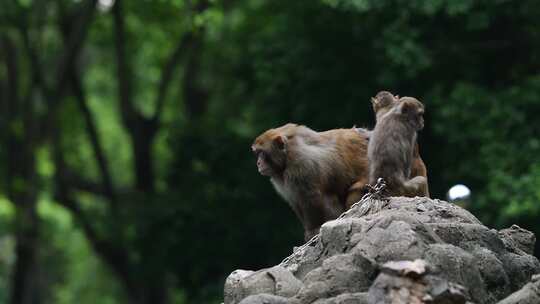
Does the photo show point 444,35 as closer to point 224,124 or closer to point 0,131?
point 224,124

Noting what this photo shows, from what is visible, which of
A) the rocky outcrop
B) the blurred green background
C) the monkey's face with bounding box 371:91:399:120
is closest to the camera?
the rocky outcrop

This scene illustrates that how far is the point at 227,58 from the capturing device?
23.2m

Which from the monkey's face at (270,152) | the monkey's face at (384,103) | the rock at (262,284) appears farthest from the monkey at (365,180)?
the rock at (262,284)

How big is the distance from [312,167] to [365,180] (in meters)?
0.48

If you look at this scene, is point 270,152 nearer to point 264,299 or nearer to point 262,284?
point 262,284

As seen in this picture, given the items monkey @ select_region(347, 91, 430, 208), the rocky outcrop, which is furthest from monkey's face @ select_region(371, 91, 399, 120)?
the rocky outcrop

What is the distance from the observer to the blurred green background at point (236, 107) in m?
17.1

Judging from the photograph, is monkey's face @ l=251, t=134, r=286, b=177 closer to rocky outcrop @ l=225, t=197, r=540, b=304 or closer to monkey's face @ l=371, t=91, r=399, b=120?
monkey's face @ l=371, t=91, r=399, b=120

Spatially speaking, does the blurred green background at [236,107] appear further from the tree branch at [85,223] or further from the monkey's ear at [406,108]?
the monkey's ear at [406,108]

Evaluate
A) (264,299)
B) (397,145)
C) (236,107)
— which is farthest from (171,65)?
(264,299)

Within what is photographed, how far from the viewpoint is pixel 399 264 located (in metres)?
6.59

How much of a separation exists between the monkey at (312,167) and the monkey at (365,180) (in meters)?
0.10

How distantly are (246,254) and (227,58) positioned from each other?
4.58m

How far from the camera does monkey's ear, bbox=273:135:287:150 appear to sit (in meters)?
9.48
